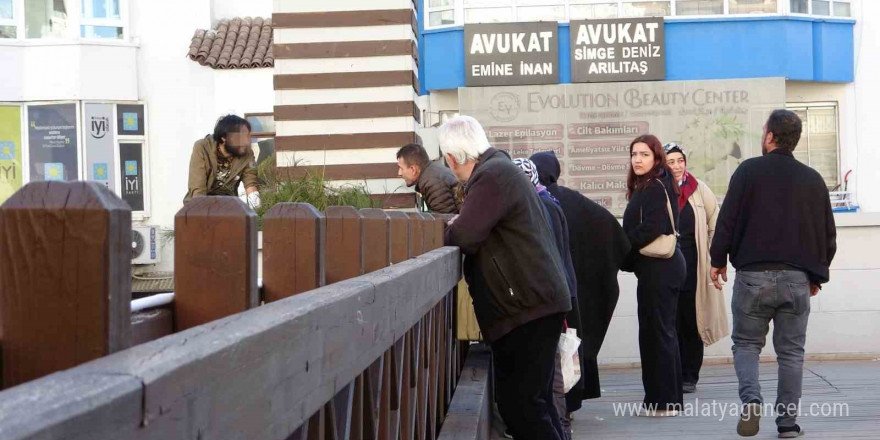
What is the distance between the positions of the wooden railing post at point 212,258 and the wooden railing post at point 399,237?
2.02m

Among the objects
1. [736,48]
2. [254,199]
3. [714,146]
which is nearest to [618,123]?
[714,146]

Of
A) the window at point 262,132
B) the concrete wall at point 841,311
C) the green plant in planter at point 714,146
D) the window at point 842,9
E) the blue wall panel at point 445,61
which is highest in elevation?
the window at point 842,9

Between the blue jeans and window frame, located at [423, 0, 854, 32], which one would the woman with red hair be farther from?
window frame, located at [423, 0, 854, 32]

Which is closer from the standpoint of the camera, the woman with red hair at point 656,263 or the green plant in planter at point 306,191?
the woman with red hair at point 656,263

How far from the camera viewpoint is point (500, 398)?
512 cm

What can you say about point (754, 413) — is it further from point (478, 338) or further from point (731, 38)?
point (731, 38)

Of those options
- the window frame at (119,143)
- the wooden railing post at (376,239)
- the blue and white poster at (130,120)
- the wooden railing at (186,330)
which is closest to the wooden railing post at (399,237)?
the wooden railing post at (376,239)

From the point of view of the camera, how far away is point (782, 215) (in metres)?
6.66

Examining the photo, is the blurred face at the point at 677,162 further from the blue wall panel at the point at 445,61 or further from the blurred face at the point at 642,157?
the blue wall panel at the point at 445,61

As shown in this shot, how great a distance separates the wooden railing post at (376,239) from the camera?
3.30 m

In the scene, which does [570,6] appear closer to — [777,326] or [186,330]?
[777,326]

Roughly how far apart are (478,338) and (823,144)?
19.0m

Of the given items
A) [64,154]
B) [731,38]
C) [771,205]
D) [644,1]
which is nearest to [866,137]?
[731,38]

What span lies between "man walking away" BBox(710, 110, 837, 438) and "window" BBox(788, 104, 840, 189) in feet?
59.0
